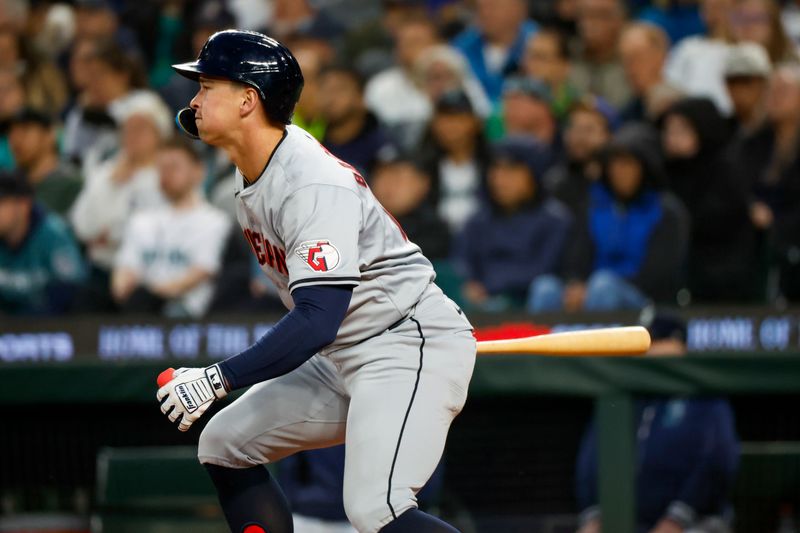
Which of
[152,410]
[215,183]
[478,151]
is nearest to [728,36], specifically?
[478,151]

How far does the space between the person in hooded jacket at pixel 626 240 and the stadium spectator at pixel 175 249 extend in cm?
177

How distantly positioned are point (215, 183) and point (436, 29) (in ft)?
6.72

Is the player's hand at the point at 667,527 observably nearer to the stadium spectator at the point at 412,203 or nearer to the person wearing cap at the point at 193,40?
the stadium spectator at the point at 412,203

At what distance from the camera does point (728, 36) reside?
8109 millimetres

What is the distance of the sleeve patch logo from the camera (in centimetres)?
324

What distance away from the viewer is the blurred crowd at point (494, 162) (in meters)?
7.00

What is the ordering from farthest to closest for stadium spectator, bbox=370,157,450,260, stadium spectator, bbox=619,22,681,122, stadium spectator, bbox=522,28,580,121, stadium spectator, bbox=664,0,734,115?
stadium spectator, bbox=522,28,580,121
stadium spectator, bbox=664,0,734,115
stadium spectator, bbox=619,22,681,122
stadium spectator, bbox=370,157,450,260

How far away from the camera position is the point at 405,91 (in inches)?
333

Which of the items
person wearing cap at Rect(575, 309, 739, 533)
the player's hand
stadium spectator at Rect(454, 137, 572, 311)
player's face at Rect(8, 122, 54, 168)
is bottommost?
the player's hand

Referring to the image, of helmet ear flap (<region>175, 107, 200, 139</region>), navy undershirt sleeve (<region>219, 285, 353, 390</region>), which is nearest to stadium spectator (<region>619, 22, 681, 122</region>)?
helmet ear flap (<region>175, 107, 200, 139</region>)

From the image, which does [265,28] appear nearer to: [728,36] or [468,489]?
[728,36]

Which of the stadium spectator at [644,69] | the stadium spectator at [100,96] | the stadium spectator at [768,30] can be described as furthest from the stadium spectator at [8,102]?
the stadium spectator at [768,30]

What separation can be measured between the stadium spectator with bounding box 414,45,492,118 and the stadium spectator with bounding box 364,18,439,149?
83 millimetres

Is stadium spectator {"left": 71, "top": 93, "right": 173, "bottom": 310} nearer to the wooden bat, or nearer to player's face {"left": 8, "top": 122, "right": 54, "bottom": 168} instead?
player's face {"left": 8, "top": 122, "right": 54, "bottom": 168}
